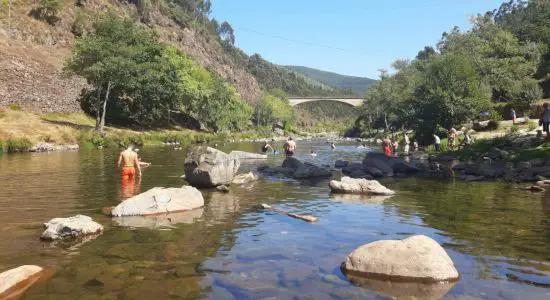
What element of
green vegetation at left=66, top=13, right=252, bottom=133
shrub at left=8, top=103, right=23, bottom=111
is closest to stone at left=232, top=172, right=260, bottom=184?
green vegetation at left=66, top=13, right=252, bottom=133

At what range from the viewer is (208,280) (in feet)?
25.8

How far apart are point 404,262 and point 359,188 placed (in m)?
10.7

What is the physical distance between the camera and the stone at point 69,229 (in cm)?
1025

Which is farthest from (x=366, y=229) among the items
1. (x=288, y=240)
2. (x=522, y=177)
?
(x=522, y=177)

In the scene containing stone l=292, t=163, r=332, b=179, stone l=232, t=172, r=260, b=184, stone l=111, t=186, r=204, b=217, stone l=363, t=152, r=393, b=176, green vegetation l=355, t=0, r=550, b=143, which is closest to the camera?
stone l=111, t=186, r=204, b=217

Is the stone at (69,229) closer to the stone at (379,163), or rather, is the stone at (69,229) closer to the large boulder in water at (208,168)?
the large boulder in water at (208,168)

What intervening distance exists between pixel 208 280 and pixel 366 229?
549 cm

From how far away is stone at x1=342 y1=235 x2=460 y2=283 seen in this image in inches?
309

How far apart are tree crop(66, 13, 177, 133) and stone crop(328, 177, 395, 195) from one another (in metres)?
42.5

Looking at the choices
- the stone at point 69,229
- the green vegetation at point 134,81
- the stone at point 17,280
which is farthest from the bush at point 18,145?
the stone at point 17,280

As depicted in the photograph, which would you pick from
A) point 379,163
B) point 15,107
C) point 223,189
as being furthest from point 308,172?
point 15,107

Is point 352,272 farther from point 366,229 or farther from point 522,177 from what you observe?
point 522,177

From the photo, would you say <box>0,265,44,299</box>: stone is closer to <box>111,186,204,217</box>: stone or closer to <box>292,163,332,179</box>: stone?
<box>111,186,204,217</box>: stone

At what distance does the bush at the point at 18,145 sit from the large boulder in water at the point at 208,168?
2832 centimetres
